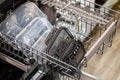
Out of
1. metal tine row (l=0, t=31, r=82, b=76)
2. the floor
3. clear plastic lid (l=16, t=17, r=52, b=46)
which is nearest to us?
metal tine row (l=0, t=31, r=82, b=76)

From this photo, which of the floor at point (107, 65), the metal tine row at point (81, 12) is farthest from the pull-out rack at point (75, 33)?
the floor at point (107, 65)

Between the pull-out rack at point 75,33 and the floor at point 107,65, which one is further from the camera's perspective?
the floor at point 107,65

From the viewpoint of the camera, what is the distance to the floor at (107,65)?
2037mm

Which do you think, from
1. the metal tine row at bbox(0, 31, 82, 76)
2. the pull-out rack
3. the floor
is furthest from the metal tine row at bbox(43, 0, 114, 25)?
the floor

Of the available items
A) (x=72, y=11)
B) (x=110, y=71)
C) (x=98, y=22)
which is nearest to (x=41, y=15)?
(x=72, y=11)

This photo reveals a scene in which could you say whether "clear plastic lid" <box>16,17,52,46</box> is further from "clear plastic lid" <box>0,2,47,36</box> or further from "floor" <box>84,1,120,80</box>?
"floor" <box>84,1,120,80</box>

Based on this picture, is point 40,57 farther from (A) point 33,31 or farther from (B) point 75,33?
(B) point 75,33

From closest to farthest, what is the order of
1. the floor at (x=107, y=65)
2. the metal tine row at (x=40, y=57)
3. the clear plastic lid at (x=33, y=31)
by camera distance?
the metal tine row at (x=40, y=57) < the clear plastic lid at (x=33, y=31) < the floor at (x=107, y=65)

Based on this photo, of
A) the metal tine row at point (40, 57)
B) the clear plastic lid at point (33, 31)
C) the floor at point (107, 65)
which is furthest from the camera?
the floor at point (107, 65)

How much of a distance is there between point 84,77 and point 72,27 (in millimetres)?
652

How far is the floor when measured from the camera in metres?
2.04

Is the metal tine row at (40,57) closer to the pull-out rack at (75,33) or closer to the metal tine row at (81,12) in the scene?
the pull-out rack at (75,33)

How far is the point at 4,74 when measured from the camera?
1340 mm


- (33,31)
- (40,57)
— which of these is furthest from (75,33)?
(40,57)
